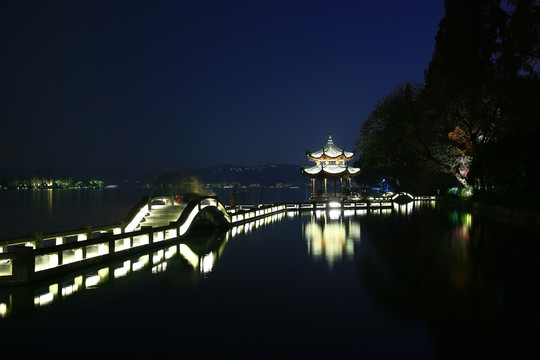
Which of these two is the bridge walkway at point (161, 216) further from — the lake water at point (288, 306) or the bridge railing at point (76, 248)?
the lake water at point (288, 306)

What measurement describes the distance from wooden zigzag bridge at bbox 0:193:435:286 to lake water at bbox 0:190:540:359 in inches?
16.6

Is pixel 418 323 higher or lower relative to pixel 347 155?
lower

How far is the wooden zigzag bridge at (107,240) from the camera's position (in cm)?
889

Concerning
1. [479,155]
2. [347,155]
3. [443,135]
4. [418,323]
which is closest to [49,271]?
[418,323]

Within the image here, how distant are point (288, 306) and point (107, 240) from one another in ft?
20.6

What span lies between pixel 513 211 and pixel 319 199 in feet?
78.0

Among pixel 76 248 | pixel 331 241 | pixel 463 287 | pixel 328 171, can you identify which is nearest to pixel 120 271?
pixel 76 248

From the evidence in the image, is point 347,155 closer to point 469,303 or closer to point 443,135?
point 443,135

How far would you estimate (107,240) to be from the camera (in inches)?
456

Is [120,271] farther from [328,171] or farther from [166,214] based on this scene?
[328,171]

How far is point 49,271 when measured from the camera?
944cm

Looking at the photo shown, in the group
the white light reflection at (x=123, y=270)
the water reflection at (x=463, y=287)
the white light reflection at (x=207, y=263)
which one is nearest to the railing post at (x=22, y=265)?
the white light reflection at (x=123, y=270)

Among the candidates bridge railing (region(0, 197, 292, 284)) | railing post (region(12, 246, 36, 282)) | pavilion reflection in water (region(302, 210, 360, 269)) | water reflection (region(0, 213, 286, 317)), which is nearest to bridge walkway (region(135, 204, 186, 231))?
bridge railing (region(0, 197, 292, 284))

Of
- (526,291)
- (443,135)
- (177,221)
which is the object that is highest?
(443,135)
